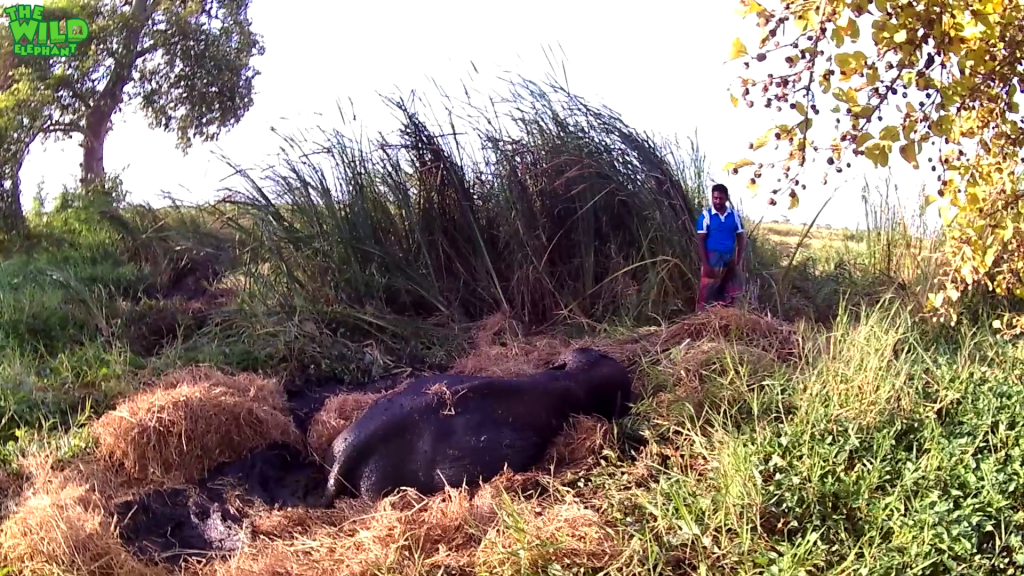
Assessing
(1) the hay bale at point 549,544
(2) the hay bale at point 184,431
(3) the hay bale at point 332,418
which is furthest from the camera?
(3) the hay bale at point 332,418

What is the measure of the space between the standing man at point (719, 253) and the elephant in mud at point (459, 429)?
74.9 inches

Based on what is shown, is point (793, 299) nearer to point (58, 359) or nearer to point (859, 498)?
point (859, 498)

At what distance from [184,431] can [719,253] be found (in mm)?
3557

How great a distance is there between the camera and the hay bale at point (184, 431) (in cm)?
395

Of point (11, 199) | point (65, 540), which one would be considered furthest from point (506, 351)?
point (11, 199)

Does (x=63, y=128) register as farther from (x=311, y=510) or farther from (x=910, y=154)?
(x=910, y=154)

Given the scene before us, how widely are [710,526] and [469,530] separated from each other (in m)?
0.87

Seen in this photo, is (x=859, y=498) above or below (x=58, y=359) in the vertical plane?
below

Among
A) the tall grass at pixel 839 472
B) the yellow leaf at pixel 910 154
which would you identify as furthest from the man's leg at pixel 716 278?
the yellow leaf at pixel 910 154

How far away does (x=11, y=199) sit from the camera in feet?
35.4

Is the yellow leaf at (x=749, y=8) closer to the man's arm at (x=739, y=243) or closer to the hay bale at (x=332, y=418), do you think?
the hay bale at (x=332, y=418)

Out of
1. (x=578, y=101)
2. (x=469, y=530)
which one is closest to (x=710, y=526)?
(x=469, y=530)

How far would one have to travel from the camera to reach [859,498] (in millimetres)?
3131

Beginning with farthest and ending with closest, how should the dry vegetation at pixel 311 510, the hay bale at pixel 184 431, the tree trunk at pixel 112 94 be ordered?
the tree trunk at pixel 112 94 → the hay bale at pixel 184 431 → the dry vegetation at pixel 311 510
